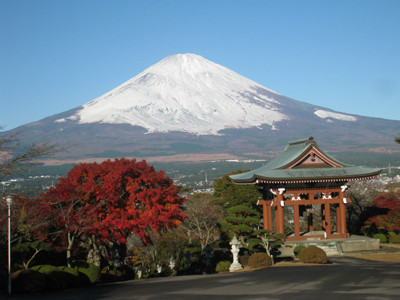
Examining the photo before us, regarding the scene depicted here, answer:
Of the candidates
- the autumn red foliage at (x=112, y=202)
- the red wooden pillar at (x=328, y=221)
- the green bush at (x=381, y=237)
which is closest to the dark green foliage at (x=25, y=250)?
the autumn red foliage at (x=112, y=202)

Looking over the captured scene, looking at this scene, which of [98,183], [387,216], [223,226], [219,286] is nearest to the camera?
[219,286]

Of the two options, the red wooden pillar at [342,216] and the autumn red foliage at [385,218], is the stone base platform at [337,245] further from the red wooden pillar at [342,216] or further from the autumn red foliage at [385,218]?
the autumn red foliage at [385,218]

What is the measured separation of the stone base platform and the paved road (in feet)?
24.9

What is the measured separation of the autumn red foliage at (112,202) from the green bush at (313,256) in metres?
5.78

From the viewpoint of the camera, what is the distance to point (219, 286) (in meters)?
16.5

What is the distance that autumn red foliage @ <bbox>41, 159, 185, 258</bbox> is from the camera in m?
21.3

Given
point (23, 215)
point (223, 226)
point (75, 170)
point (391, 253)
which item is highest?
point (75, 170)

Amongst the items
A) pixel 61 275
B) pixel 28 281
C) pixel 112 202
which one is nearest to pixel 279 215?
pixel 112 202

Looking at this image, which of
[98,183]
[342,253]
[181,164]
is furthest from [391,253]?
[181,164]

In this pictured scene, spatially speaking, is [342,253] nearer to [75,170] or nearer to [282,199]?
[282,199]

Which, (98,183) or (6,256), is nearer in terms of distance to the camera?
(6,256)

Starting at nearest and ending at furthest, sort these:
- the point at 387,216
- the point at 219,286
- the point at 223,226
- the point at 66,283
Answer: the point at 219,286 → the point at 66,283 → the point at 223,226 → the point at 387,216

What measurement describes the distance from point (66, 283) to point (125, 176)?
651 centimetres

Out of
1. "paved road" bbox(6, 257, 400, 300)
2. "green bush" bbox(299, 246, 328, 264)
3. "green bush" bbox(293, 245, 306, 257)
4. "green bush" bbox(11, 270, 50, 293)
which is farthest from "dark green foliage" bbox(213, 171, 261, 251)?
"green bush" bbox(11, 270, 50, 293)
